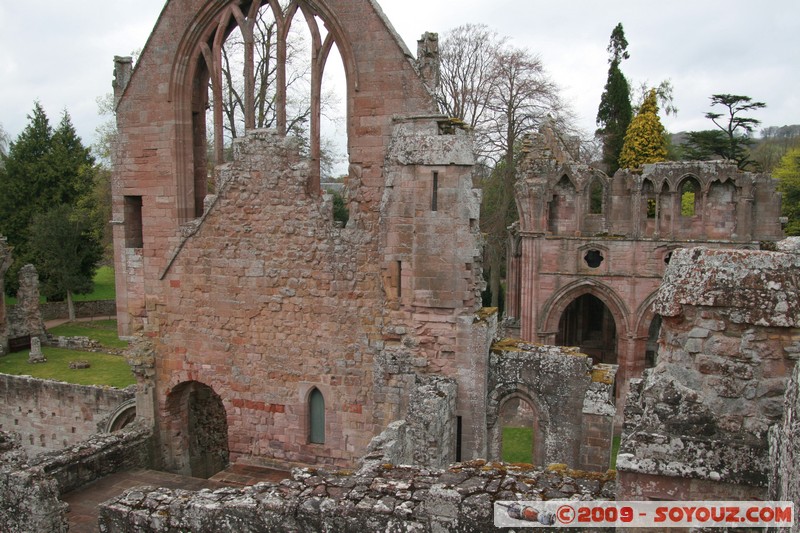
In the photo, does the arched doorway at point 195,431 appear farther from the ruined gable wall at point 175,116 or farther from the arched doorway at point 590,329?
the arched doorway at point 590,329

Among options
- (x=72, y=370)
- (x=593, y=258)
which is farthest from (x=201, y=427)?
(x=72, y=370)

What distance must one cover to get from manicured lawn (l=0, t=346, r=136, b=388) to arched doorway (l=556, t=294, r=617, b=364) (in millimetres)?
14152

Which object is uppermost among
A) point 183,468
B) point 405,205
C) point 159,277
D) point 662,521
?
point 405,205

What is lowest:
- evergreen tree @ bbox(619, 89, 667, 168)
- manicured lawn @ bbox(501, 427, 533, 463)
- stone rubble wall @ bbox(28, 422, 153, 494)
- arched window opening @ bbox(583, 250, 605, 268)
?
manicured lawn @ bbox(501, 427, 533, 463)

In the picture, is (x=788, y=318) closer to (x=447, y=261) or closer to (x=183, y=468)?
(x=447, y=261)

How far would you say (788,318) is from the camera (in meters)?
3.73

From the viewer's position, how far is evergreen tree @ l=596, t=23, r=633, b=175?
1065 inches

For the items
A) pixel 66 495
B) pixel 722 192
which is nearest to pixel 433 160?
pixel 66 495

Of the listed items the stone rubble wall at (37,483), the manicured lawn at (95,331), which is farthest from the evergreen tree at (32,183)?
the stone rubble wall at (37,483)

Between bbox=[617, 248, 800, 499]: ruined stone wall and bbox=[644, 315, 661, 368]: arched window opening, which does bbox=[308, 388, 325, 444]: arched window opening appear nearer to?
bbox=[617, 248, 800, 499]: ruined stone wall

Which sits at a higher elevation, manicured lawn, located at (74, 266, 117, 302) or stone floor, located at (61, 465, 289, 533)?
manicured lawn, located at (74, 266, 117, 302)

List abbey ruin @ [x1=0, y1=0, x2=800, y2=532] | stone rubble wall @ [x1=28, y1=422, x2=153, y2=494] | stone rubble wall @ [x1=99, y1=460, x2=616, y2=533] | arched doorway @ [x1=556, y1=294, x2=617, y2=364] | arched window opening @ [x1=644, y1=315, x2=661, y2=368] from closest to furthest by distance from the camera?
stone rubble wall @ [x1=99, y1=460, x2=616, y2=533] → abbey ruin @ [x1=0, y1=0, x2=800, y2=532] → stone rubble wall @ [x1=28, y1=422, x2=153, y2=494] → arched window opening @ [x1=644, y1=315, x2=661, y2=368] → arched doorway @ [x1=556, y1=294, x2=617, y2=364]

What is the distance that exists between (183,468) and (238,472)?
1830mm

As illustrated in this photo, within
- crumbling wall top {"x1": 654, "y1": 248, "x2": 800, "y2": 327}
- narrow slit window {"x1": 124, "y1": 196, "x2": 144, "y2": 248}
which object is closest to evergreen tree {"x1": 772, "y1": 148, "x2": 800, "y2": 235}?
narrow slit window {"x1": 124, "y1": 196, "x2": 144, "y2": 248}
